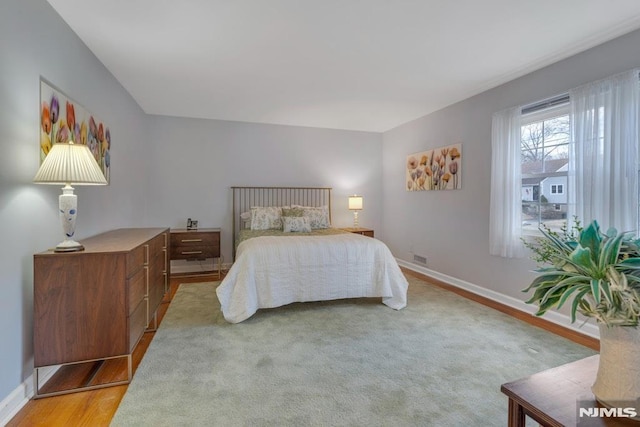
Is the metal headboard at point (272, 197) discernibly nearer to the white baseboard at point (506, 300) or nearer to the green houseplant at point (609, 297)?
the white baseboard at point (506, 300)

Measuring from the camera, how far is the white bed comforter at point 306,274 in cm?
291

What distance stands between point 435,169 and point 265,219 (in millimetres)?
2635

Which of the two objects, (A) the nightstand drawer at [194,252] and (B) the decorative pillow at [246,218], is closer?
(A) the nightstand drawer at [194,252]

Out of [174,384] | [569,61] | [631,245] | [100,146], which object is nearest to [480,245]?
[569,61]

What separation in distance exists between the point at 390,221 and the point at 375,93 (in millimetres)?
2634

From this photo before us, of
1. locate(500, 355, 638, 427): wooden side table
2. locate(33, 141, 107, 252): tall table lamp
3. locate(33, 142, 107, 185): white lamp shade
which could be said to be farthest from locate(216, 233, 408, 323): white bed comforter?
locate(500, 355, 638, 427): wooden side table

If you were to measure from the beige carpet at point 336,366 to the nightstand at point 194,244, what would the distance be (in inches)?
48.7

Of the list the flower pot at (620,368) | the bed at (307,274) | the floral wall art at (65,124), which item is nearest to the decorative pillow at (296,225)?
the bed at (307,274)

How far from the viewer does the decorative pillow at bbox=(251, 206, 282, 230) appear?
455cm

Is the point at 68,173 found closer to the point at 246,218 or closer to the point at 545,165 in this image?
the point at 246,218

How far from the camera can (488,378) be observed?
198 centimetres

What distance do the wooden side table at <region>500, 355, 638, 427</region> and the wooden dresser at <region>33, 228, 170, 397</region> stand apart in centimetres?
209

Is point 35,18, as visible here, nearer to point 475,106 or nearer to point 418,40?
point 418,40

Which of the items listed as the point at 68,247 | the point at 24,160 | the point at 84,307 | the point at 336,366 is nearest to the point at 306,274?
the point at 336,366
